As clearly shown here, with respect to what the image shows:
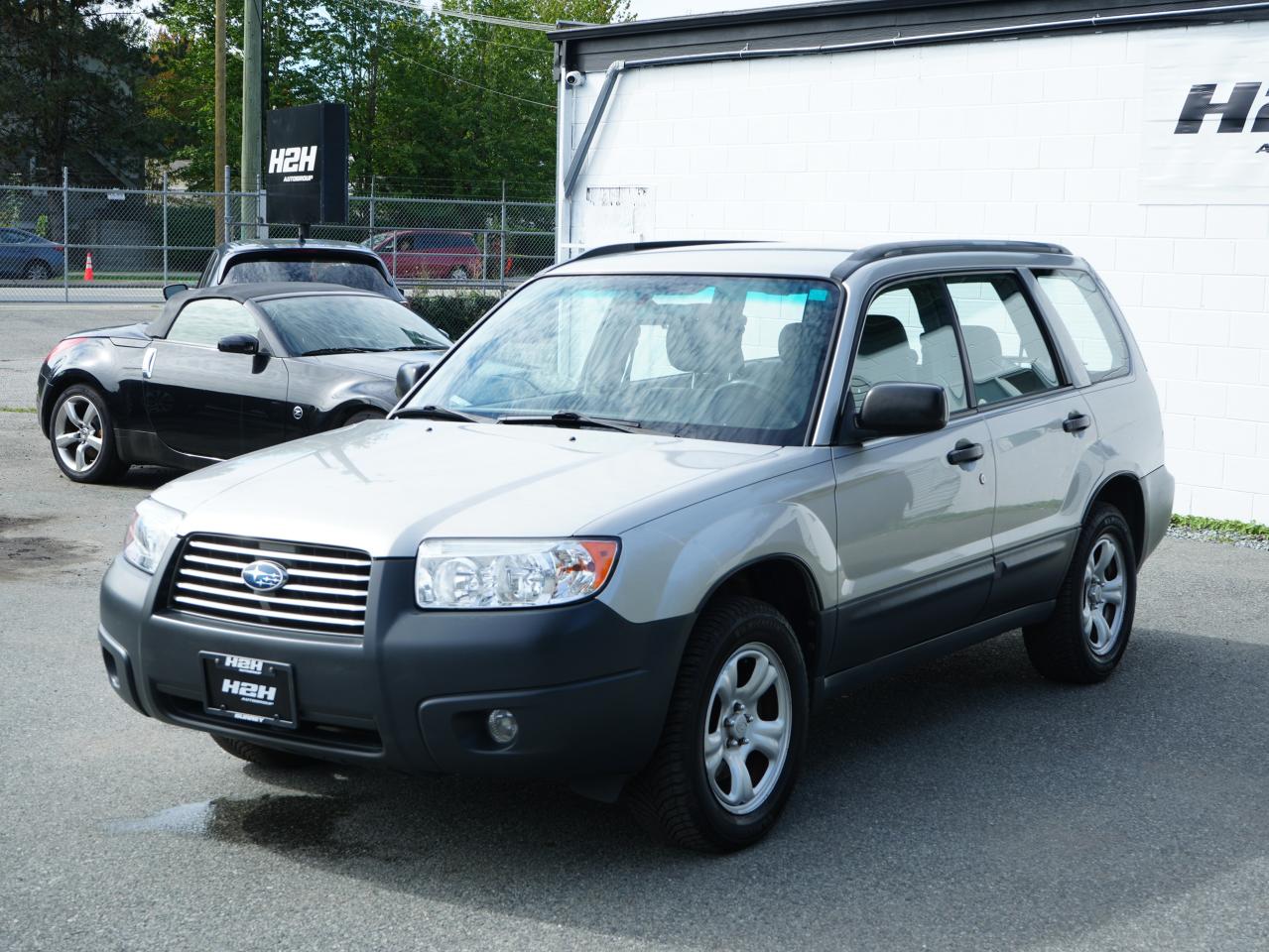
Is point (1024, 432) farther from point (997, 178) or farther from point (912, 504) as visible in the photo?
point (997, 178)

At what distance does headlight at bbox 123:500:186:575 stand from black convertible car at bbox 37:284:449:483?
17.0 feet

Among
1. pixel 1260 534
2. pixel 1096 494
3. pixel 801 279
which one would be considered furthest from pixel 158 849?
pixel 1260 534

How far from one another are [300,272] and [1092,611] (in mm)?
8548

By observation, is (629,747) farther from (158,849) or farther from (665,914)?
(158,849)

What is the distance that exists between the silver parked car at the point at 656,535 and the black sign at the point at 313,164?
13281 millimetres

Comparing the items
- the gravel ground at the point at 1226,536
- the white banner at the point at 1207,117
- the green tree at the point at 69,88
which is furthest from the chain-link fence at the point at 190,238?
the gravel ground at the point at 1226,536

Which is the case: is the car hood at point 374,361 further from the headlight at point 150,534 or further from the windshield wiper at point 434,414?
the headlight at point 150,534

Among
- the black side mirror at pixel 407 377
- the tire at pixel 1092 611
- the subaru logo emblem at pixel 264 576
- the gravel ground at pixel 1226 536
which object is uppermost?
the black side mirror at pixel 407 377

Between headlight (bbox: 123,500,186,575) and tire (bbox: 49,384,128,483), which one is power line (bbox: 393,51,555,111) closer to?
tire (bbox: 49,384,128,483)

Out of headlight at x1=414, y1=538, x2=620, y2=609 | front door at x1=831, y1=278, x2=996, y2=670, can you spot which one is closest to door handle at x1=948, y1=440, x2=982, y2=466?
front door at x1=831, y1=278, x2=996, y2=670

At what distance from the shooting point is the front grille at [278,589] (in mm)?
3996

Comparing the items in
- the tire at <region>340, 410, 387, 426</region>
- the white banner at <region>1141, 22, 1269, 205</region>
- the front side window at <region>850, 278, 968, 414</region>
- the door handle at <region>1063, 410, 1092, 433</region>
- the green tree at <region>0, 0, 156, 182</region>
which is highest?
the green tree at <region>0, 0, 156, 182</region>

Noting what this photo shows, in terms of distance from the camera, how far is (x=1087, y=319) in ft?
21.0

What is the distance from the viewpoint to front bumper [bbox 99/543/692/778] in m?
3.88
